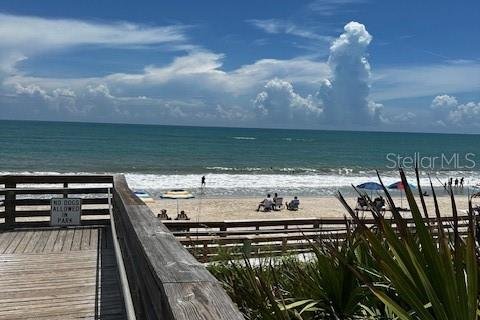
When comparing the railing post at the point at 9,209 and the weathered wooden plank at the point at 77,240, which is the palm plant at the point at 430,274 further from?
the railing post at the point at 9,209

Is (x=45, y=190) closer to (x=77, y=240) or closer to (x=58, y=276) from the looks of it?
(x=77, y=240)

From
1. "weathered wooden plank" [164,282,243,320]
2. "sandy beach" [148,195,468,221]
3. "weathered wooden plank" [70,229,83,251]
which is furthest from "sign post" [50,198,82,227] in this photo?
"sandy beach" [148,195,468,221]

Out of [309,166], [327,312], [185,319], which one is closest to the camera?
[185,319]

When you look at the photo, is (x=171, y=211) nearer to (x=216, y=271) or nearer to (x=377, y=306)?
(x=216, y=271)

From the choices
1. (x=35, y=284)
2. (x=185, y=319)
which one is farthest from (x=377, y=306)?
(x=35, y=284)

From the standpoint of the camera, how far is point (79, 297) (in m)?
4.68

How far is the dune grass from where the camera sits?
1.57 m

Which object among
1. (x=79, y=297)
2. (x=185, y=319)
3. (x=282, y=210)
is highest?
(x=185, y=319)

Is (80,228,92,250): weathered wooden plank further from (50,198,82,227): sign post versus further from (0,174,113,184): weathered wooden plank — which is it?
(0,174,113,184): weathered wooden plank

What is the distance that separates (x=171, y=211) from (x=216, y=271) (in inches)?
879

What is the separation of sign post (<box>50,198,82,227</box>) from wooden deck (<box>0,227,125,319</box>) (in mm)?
201

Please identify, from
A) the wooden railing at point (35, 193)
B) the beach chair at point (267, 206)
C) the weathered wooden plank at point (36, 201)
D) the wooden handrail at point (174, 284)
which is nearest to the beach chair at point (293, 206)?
the beach chair at point (267, 206)

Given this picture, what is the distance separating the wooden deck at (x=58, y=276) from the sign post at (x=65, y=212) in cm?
20

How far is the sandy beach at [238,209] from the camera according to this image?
25748mm
